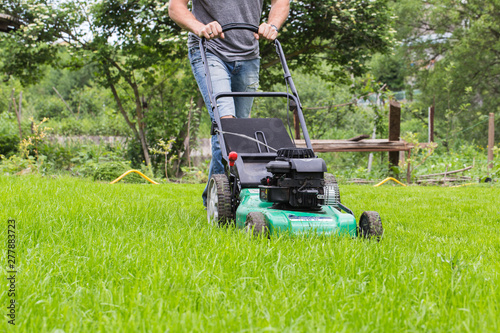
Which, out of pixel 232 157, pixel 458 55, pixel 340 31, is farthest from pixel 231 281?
pixel 458 55

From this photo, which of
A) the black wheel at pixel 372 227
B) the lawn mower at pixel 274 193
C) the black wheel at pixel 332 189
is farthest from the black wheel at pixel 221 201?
the black wheel at pixel 372 227

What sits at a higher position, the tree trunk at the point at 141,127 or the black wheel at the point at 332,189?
the tree trunk at the point at 141,127

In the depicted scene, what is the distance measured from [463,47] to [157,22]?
29.8ft

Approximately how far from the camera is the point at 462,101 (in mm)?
13086

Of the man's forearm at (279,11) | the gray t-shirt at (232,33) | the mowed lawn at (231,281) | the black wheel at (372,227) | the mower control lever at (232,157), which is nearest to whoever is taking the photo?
the mowed lawn at (231,281)

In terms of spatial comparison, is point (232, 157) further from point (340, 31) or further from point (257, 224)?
point (340, 31)

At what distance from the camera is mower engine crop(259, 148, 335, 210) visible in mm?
2230

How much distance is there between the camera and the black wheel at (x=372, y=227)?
223 centimetres

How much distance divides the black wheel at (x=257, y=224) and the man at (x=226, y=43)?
965 millimetres

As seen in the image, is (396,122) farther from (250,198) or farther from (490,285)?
(490,285)

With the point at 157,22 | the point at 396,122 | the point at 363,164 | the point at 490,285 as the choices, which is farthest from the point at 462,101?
the point at 490,285

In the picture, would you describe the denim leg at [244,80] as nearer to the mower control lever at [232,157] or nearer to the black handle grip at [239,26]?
the black handle grip at [239,26]

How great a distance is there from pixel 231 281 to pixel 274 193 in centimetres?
85

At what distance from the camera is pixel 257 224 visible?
2111 millimetres
